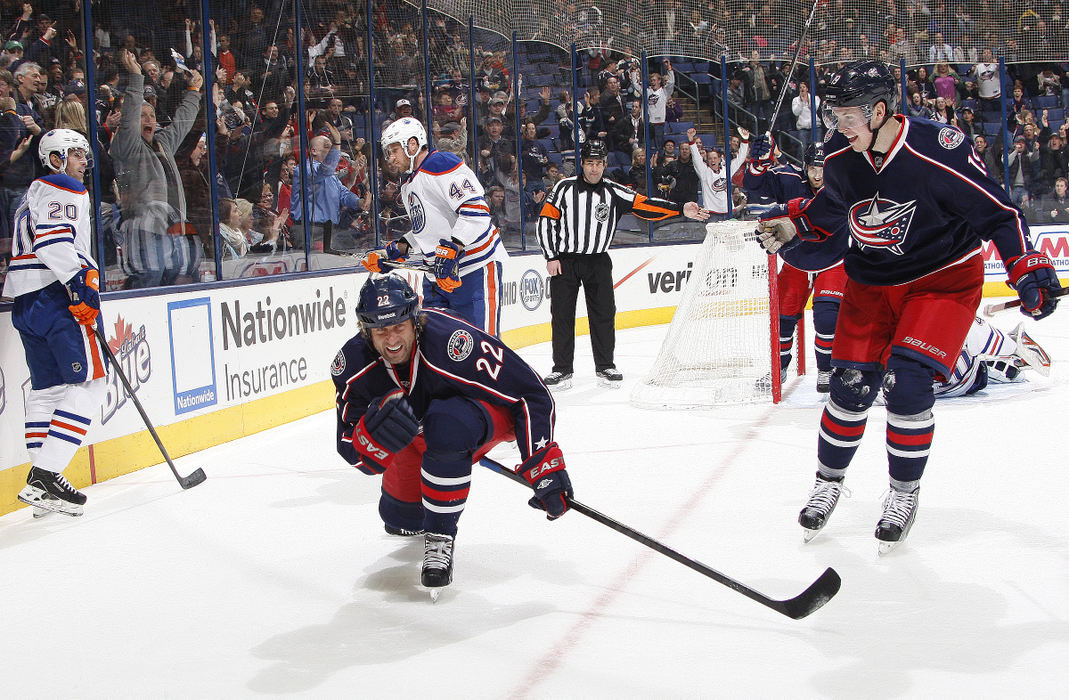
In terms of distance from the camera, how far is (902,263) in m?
2.60

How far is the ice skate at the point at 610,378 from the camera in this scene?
230 inches

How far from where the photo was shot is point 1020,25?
10344mm

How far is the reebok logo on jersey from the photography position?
255 cm

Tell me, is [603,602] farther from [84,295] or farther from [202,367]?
[202,367]

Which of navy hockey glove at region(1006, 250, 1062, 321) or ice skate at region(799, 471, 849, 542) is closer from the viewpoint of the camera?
navy hockey glove at region(1006, 250, 1062, 321)

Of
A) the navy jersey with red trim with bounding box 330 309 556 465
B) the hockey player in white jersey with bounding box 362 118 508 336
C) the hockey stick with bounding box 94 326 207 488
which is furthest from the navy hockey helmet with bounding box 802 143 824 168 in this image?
the hockey stick with bounding box 94 326 207 488

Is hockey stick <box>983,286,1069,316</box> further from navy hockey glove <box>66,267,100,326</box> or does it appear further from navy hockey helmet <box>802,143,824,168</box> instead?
navy hockey glove <box>66,267,100,326</box>

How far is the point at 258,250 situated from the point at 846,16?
7.24 metres

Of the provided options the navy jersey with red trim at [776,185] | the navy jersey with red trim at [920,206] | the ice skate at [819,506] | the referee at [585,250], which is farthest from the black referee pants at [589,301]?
the navy jersey with red trim at [920,206]

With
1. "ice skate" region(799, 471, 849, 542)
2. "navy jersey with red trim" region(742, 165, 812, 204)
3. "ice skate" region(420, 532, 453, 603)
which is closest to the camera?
"ice skate" region(420, 532, 453, 603)

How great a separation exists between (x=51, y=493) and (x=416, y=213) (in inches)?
69.4

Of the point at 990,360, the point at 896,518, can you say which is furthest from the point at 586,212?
the point at 896,518

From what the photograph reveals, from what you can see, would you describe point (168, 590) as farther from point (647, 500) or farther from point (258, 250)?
point (258, 250)

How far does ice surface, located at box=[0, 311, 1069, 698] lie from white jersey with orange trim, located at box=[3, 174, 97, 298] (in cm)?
81
